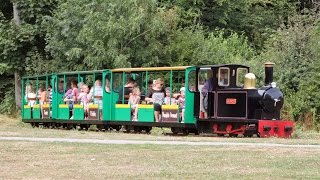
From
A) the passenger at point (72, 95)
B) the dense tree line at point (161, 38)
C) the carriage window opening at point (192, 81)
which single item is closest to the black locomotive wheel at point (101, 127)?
the passenger at point (72, 95)

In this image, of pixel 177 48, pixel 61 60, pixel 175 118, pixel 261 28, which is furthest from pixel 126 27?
pixel 261 28

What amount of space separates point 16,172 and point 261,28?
33.0m

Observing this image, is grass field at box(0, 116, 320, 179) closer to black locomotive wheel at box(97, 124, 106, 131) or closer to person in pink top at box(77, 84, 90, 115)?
black locomotive wheel at box(97, 124, 106, 131)

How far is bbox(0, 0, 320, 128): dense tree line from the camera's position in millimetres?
31781

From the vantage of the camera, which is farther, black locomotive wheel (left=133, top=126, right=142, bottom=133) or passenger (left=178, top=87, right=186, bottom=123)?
black locomotive wheel (left=133, top=126, right=142, bottom=133)

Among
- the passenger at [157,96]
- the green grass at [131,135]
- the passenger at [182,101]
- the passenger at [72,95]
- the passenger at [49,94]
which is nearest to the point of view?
the green grass at [131,135]

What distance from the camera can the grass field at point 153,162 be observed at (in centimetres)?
1333

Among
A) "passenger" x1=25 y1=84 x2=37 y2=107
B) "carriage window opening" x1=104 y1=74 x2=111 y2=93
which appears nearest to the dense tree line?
"passenger" x1=25 y1=84 x2=37 y2=107

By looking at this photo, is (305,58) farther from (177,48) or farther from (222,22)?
(222,22)

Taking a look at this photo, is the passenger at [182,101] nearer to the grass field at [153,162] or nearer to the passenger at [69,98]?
the passenger at [69,98]

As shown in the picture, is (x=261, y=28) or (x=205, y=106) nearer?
(x=205, y=106)

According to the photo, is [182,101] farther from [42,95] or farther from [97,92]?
[42,95]

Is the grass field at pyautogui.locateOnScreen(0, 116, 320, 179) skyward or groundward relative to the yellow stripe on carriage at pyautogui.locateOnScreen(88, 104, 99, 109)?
groundward

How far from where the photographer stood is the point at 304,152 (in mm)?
16984
